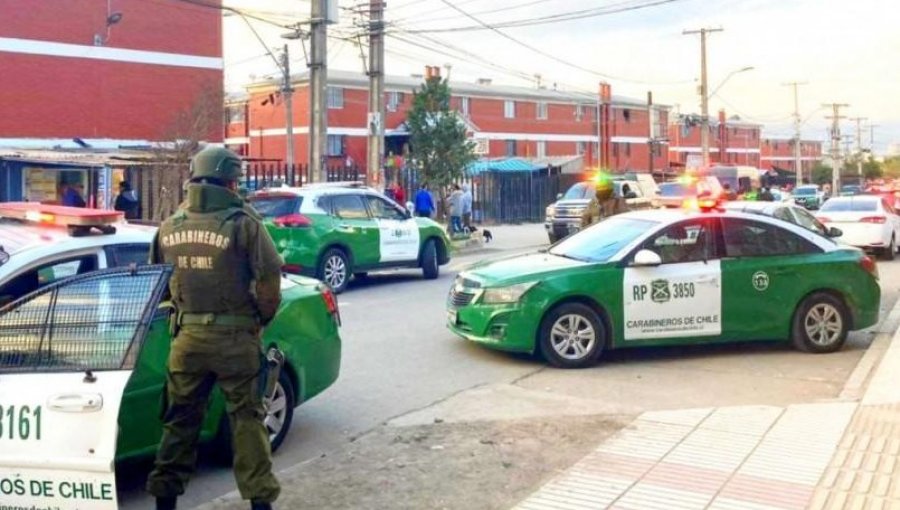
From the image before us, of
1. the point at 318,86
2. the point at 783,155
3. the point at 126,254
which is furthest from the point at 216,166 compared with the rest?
the point at 783,155

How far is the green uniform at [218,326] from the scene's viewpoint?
4.68 m

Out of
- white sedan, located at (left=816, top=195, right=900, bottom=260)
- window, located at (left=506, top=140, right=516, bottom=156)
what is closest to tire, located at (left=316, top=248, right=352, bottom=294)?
white sedan, located at (left=816, top=195, right=900, bottom=260)

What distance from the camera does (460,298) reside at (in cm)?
955

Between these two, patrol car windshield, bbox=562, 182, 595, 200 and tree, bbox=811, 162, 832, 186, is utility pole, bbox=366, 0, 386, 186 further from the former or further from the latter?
tree, bbox=811, 162, 832, 186

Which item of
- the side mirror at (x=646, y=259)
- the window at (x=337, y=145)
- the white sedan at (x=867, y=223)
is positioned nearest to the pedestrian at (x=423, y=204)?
the white sedan at (x=867, y=223)

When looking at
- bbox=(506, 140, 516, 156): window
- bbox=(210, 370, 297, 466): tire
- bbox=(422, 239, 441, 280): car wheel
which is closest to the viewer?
bbox=(210, 370, 297, 466): tire

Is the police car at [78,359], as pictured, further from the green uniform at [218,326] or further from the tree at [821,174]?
the tree at [821,174]

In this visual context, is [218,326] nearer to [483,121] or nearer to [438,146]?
[438,146]

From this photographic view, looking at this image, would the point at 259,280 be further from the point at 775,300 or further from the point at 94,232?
the point at 775,300

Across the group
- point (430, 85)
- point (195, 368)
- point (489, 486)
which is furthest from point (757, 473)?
point (430, 85)

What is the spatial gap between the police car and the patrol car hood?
11.6 ft

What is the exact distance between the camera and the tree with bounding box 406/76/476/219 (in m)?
29.9

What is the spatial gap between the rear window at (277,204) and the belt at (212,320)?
9.53 meters

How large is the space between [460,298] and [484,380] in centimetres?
125
